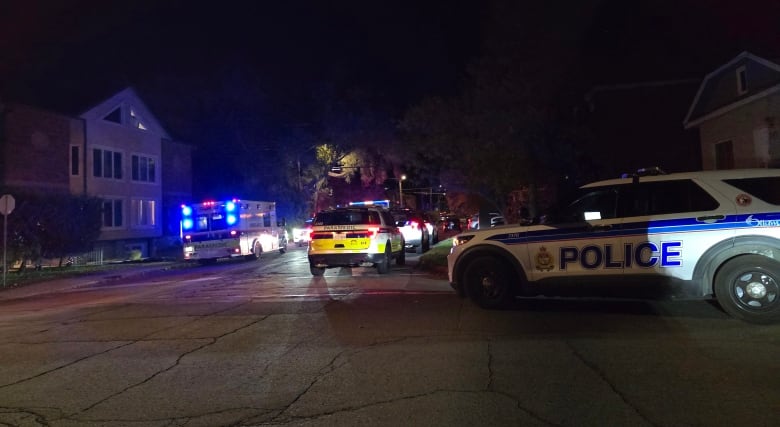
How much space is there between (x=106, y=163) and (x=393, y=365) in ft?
95.7

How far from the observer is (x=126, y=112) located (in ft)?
107

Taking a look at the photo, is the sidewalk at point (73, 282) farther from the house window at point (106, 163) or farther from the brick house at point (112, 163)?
the house window at point (106, 163)

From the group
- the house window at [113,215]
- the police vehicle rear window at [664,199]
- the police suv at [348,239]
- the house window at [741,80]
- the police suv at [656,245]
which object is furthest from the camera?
the house window at [113,215]

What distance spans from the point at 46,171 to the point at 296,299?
21.7 meters

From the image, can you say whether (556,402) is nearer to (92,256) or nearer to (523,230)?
(523,230)

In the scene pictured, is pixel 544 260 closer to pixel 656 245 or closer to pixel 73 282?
pixel 656 245

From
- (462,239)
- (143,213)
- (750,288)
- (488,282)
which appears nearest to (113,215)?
(143,213)

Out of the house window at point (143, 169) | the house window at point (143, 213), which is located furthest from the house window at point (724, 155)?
the house window at point (143, 169)

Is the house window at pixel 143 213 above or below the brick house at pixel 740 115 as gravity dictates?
below

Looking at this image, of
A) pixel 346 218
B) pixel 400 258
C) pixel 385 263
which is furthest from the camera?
pixel 400 258

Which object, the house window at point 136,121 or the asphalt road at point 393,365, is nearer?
the asphalt road at point 393,365

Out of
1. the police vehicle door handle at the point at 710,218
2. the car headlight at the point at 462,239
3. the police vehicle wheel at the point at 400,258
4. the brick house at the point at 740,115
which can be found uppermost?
the brick house at the point at 740,115

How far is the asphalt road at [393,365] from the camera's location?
16.2 ft

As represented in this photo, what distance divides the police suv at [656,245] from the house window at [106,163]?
26794 mm
